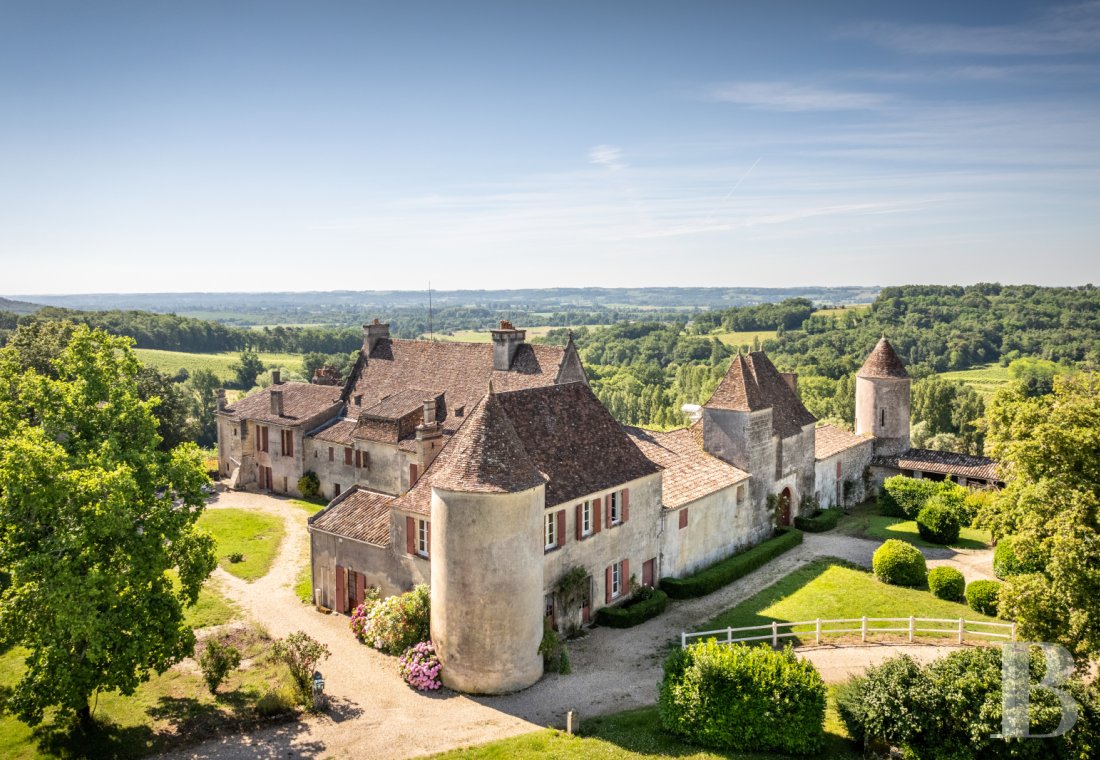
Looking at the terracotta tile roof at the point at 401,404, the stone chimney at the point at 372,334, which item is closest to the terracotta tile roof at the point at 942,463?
the terracotta tile roof at the point at 401,404

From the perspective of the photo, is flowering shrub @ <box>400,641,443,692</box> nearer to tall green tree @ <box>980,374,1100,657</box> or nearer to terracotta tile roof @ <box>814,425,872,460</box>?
tall green tree @ <box>980,374,1100,657</box>

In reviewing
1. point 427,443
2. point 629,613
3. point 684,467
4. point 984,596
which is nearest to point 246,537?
point 427,443

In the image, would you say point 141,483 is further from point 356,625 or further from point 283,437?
point 283,437

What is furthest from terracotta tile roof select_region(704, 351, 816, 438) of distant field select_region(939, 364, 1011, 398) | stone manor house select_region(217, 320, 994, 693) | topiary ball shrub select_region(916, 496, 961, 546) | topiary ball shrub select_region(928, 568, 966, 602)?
distant field select_region(939, 364, 1011, 398)

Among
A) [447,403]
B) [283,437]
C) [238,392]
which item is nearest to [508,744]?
[447,403]

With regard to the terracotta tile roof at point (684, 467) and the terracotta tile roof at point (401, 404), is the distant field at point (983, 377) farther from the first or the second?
the terracotta tile roof at point (401, 404)

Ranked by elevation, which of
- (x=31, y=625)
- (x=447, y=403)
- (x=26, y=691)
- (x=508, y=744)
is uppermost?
(x=447, y=403)
